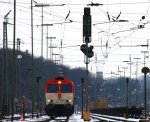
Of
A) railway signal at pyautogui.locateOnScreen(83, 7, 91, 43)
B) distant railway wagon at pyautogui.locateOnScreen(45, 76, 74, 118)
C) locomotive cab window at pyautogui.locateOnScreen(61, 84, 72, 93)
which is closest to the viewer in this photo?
railway signal at pyautogui.locateOnScreen(83, 7, 91, 43)

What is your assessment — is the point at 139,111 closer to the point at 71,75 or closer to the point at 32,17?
the point at 32,17

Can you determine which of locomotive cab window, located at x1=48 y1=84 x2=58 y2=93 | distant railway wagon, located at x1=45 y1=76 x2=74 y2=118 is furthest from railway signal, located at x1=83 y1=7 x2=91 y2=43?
locomotive cab window, located at x1=48 y1=84 x2=58 y2=93

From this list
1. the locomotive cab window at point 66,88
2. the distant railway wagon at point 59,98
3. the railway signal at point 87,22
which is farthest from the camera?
the locomotive cab window at point 66,88

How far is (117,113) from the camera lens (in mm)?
76375

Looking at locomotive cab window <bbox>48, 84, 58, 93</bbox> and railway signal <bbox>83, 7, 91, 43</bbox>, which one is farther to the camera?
locomotive cab window <bbox>48, 84, 58, 93</bbox>

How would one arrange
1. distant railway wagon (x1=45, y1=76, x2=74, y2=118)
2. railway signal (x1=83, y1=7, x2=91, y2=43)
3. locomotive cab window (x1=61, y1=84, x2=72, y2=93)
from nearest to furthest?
railway signal (x1=83, y1=7, x2=91, y2=43), distant railway wagon (x1=45, y1=76, x2=74, y2=118), locomotive cab window (x1=61, y1=84, x2=72, y2=93)

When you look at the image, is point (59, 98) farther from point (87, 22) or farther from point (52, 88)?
point (87, 22)

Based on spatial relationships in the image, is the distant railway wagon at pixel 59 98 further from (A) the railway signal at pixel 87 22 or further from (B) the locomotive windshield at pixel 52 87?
(A) the railway signal at pixel 87 22

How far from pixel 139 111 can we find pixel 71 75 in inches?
4868

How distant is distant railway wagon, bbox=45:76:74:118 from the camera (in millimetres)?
48906

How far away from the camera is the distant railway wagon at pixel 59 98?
160 feet

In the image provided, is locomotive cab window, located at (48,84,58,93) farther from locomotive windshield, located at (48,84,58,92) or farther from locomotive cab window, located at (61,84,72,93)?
locomotive cab window, located at (61,84,72,93)

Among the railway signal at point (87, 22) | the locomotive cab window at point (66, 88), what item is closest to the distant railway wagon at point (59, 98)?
the locomotive cab window at point (66, 88)

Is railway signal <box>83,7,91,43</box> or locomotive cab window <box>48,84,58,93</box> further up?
railway signal <box>83,7,91,43</box>
